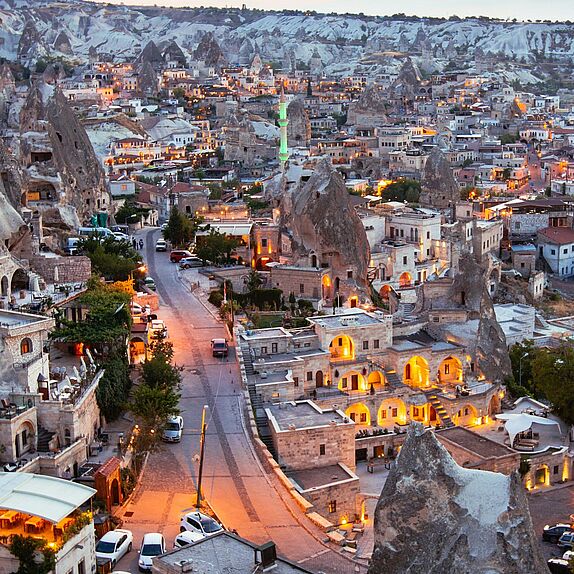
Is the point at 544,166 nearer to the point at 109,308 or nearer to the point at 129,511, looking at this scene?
the point at 109,308

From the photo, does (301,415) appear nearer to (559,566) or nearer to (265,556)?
(559,566)

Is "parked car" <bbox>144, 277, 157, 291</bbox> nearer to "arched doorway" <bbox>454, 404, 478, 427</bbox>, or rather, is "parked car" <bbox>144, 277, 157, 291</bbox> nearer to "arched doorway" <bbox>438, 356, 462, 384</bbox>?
"arched doorway" <bbox>438, 356, 462, 384</bbox>

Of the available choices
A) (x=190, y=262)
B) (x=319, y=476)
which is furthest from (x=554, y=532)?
(x=190, y=262)

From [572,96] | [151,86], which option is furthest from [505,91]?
[151,86]

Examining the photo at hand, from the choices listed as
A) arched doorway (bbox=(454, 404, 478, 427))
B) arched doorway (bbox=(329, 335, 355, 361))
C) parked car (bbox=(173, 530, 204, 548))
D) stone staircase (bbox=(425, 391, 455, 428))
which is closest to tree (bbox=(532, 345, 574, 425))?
arched doorway (bbox=(454, 404, 478, 427))

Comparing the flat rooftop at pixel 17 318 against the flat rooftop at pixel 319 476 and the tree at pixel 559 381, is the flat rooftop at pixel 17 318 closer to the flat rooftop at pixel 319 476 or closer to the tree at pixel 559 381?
the flat rooftop at pixel 319 476

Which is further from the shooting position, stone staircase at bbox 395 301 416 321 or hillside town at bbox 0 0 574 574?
stone staircase at bbox 395 301 416 321

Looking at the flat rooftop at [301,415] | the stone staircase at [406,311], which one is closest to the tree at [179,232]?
the stone staircase at [406,311]
